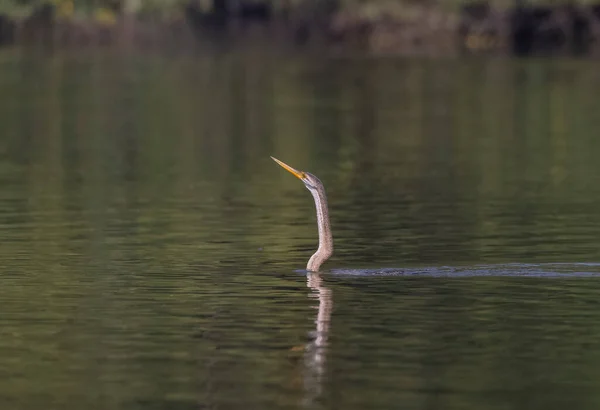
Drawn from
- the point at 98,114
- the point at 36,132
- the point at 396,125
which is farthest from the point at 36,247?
the point at 98,114

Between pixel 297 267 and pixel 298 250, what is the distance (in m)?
1.80

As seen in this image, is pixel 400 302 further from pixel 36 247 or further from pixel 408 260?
pixel 36 247

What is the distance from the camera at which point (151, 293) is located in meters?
20.5

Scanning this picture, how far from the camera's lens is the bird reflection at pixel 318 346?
1566cm

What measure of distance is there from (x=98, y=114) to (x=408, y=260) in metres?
34.3

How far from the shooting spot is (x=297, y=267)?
2264 cm

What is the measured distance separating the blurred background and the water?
0.15 ft

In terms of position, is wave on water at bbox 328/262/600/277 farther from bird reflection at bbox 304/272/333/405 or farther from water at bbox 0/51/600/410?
bird reflection at bbox 304/272/333/405

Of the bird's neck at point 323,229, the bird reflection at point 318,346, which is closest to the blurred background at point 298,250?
the bird reflection at point 318,346

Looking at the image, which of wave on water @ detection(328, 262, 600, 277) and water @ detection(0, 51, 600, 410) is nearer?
water @ detection(0, 51, 600, 410)

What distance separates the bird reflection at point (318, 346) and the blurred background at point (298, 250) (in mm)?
32

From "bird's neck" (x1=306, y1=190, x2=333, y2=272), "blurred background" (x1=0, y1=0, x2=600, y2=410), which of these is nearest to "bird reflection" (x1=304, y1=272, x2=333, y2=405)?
"blurred background" (x1=0, y1=0, x2=600, y2=410)

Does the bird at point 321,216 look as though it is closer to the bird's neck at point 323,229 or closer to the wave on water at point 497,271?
the bird's neck at point 323,229

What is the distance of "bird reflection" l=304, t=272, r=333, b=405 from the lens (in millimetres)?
15656
